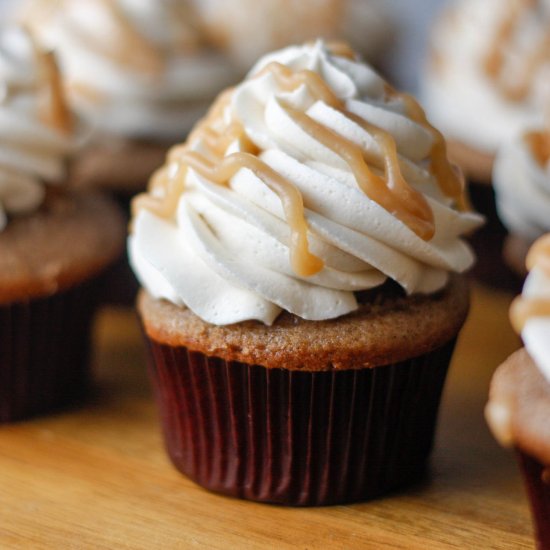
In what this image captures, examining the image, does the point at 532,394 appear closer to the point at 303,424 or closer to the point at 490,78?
the point at 303,424

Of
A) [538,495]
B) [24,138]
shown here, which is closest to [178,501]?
[538,495]

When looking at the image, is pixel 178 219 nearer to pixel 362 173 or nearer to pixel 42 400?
pixel 362 173

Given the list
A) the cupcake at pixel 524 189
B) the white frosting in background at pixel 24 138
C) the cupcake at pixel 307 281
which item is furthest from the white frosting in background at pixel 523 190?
the white frosting in background at pixel 24 138

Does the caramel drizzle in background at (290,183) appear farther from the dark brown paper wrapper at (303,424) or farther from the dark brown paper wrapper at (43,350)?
the dark brown paper wrapper at (43,350)

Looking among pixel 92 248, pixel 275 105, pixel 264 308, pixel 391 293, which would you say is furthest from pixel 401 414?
pixel 92 248

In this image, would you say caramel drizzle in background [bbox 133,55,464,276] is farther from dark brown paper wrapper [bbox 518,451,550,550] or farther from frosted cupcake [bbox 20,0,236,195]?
frosted cupcake [bbox 20,0,236,195]
